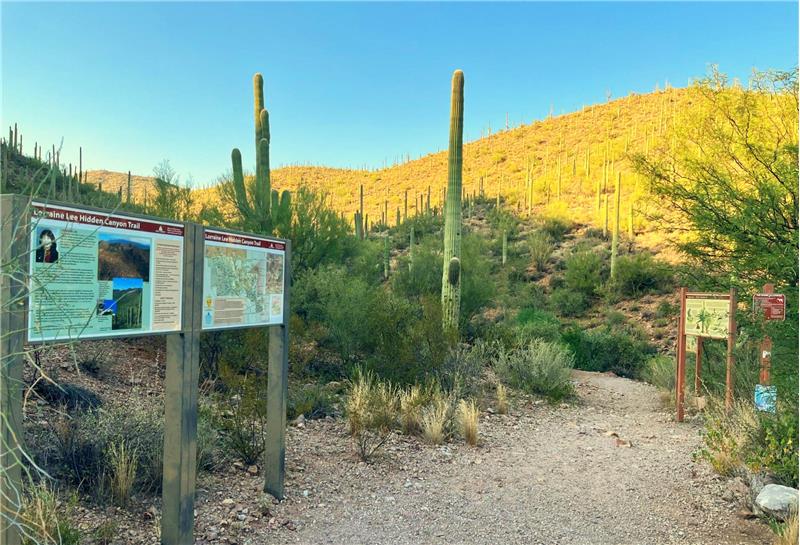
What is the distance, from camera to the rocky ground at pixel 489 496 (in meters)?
4.94

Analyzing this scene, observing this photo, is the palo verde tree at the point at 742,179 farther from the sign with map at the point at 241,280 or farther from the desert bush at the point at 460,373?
the sign with map at the point at 241,280

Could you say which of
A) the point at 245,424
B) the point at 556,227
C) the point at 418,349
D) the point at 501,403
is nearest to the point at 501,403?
the point at 501,403

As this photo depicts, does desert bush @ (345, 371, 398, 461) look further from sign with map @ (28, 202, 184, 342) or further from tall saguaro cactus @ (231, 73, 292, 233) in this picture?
tall saguaro cactus @ (231, 73, 292, 233)

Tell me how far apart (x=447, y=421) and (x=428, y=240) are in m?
17.3

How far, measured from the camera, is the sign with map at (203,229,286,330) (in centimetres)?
464

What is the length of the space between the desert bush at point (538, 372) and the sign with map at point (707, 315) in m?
2.42

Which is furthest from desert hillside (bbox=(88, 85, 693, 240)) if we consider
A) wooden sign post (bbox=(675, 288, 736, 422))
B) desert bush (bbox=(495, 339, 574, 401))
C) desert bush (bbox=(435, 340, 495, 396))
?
desert bush (bbox=(435, 340, 495, 396))

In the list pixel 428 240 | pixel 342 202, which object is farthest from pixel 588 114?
pixel 428 240

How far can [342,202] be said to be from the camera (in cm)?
5431

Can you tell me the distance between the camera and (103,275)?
3627 mm

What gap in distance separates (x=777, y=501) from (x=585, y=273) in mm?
23187

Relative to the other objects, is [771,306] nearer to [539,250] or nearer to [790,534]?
[790,534]

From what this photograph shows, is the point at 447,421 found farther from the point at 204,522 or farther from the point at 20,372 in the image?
the point at 20,372

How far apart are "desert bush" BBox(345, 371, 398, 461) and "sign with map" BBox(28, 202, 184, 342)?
3.39 metres
